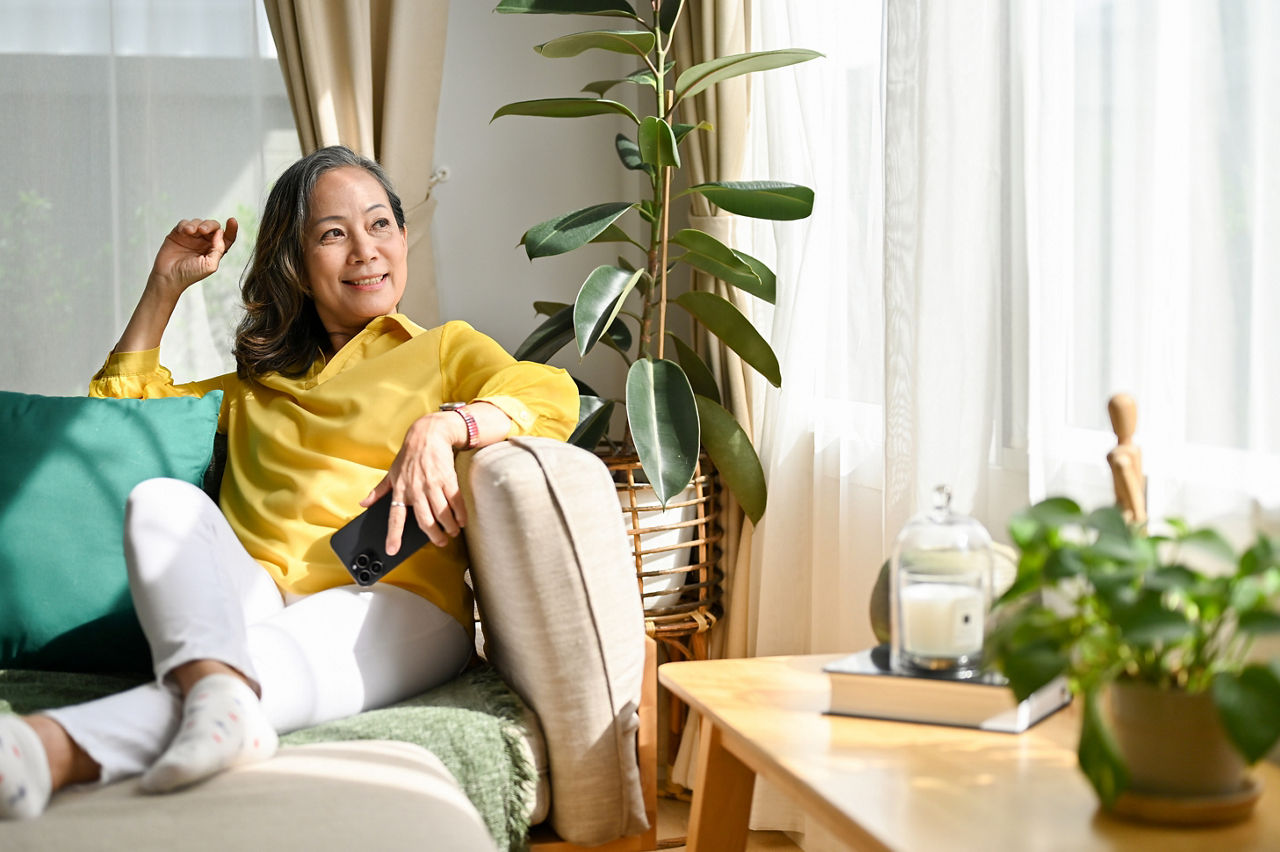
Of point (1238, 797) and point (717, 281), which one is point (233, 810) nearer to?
point (1238, 797)

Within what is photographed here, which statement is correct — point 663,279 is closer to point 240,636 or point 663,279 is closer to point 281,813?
point 240,636

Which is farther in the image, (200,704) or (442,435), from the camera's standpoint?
(442,435)

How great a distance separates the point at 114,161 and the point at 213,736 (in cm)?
194

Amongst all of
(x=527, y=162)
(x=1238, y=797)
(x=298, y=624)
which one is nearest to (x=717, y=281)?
(x=527, y=162)

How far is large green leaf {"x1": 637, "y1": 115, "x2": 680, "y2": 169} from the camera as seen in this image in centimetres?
201

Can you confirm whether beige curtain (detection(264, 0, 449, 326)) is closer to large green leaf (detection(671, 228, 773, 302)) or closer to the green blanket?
large green leaf (detection(671, 228, 773, 302))

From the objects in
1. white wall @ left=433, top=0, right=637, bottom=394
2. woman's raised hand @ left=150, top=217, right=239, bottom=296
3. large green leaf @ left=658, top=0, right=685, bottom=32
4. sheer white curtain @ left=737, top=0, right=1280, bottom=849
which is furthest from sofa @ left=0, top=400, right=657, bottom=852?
white wall @ left=433, top=0, right=637, bottom=394

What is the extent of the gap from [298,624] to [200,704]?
29cm

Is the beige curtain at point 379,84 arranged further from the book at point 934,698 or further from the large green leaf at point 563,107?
the book at point 934,698

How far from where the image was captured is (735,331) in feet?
7.05

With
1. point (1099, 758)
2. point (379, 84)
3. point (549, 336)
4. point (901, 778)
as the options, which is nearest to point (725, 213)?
point (549, 336)

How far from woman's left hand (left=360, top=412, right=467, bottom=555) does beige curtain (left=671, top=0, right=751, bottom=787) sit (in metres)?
0.96

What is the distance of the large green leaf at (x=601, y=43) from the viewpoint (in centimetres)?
213

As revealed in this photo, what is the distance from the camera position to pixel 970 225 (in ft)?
4.98
